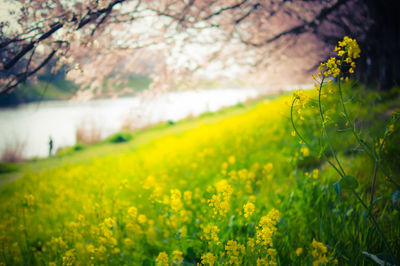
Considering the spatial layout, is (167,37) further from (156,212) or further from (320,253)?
(320,253)

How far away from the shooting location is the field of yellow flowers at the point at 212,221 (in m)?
1.50

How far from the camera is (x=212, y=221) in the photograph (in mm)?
1495

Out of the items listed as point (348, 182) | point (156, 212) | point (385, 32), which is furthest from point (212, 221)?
point (385, 32)

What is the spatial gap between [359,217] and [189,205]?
1781mm

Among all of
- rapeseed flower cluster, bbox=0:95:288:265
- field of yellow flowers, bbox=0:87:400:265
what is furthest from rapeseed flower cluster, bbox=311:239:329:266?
rapeseed flower cluster, bbox=0:95:288:265

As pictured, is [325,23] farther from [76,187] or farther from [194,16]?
[76,187]

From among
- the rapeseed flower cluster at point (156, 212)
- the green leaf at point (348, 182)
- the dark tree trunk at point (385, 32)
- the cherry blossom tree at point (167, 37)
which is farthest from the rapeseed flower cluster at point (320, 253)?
the dark tree trunk at point (385, 32)

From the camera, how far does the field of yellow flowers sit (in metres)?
1.50

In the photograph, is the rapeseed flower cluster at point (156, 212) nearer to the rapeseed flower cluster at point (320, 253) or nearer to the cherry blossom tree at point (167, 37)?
the rapeseed flower cluster at point (320, 253)

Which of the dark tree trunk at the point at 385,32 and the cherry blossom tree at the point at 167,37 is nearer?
the cherry blossom tree at the point at 167,37

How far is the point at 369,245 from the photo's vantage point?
1637 millimetres

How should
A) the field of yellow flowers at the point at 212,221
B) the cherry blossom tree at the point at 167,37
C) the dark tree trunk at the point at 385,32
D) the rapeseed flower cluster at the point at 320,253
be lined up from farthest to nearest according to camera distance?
1. the dark tree trunk at the point at 385,32
2. the cherry blossom tree at the point at 167,37
3. the field of yellow flowers at the point at 212,221
4. the rapeseed flower cluster at the point at 320,253

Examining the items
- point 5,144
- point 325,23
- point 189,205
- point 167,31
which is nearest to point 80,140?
point 5,144

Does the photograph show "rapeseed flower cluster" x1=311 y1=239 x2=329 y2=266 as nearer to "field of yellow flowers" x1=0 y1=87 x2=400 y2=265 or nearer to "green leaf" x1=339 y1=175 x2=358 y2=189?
"field of yellow flowers" x1=0 y1=87 x2=400 y2=265
